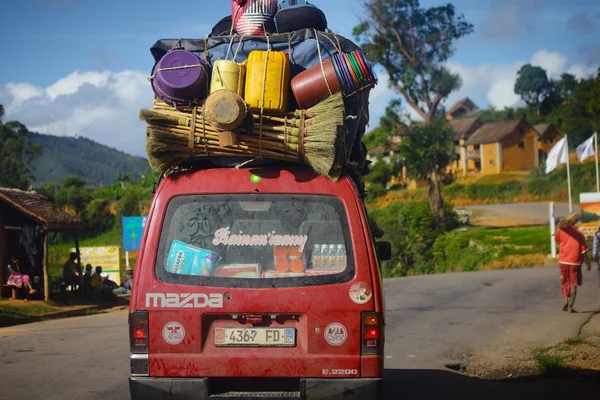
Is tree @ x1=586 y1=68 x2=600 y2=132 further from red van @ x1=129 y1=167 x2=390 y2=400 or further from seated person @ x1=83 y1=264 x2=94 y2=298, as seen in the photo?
red van @ x1=129 y1=167 x2=390 y2=400

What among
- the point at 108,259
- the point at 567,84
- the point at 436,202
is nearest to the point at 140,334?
the point at 108,259

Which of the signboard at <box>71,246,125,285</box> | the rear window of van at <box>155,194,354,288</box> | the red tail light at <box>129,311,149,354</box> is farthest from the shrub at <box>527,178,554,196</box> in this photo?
the red tail light at <box>129,311,149,354</box>

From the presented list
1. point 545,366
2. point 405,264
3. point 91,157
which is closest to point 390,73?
point 405,264

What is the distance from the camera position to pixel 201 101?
17.7 feet

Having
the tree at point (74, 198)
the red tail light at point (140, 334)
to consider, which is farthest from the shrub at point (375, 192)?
the red tail light at point (140, 334)

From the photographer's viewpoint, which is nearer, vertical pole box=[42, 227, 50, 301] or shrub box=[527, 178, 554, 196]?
vertical pole box=[42, 227, 50, 301]

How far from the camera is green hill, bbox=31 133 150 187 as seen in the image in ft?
468

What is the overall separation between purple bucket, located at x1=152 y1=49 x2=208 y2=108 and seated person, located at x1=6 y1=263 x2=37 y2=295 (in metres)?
14.5

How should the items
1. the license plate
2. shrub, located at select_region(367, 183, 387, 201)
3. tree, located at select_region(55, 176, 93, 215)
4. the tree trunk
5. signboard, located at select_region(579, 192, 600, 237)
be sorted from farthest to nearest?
shrub, located at select_region(367, 183, 387, 201), tree, located at select_region(55, 176, 93, 215), the tree trunk, signboard, located at select_region(579, 192, 600, 237), the license plate

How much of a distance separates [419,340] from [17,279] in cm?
1122

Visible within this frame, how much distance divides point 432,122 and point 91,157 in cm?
13166

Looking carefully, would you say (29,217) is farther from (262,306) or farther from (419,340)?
(262,306)

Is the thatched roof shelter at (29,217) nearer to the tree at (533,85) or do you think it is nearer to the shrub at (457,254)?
the shrub at (457,254)

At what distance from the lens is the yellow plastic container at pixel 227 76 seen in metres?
5.26
